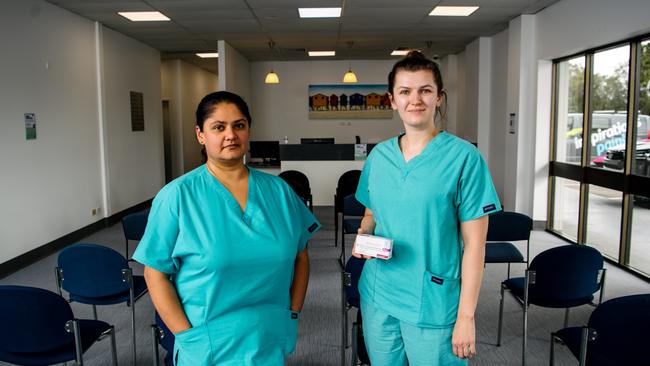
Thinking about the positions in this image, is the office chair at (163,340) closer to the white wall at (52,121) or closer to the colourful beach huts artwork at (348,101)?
the white wall at (52,121)

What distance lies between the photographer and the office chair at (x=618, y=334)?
1923 mm

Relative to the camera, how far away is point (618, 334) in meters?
2.01

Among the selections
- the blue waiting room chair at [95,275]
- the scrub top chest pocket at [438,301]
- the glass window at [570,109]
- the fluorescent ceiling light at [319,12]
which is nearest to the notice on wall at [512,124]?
the glass window at [570,109]

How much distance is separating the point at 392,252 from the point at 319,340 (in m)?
1.95

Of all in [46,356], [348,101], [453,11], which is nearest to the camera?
[46,356]

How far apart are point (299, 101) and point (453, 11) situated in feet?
19.4

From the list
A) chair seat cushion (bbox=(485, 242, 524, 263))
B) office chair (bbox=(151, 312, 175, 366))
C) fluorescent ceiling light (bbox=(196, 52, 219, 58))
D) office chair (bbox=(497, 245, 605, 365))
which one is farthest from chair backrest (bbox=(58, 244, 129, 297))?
fluorescent ceiling light (bbox=(196, 52, 219, 58))

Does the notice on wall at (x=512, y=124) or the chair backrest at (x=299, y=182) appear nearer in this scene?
the chair backrest at (x=299, y=182)

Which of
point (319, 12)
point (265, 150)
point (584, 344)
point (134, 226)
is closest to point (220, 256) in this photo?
point (584, 344)

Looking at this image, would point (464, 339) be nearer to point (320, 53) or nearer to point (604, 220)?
point (604, 220)

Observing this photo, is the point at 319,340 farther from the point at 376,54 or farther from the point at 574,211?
the point at 376,54

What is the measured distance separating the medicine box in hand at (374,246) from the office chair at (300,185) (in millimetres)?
4242

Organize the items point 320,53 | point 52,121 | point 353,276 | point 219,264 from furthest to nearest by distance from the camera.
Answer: point 320,53
point 52,121
point 353,276
point 219,264

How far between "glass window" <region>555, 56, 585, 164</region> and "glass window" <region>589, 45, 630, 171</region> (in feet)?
1.01
